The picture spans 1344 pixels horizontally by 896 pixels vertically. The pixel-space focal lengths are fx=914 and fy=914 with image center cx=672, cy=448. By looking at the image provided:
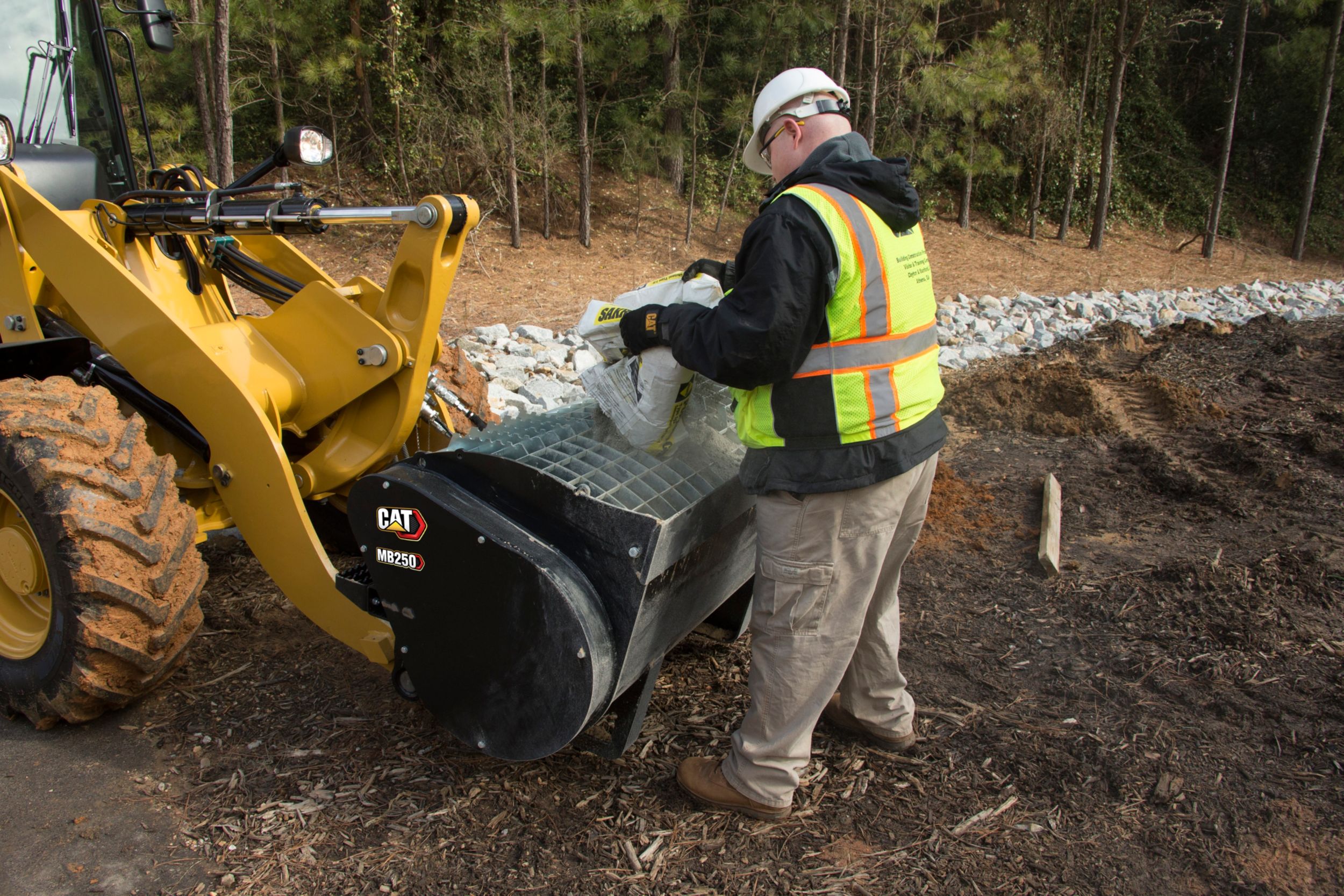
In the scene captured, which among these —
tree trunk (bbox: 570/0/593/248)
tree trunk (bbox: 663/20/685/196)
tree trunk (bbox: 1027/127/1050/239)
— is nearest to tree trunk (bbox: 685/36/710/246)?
tree trunk (bbox: 663/20/685/196)

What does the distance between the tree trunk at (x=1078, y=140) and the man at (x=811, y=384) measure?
2179 centimetres

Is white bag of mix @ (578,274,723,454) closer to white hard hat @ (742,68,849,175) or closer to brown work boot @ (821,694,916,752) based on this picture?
white hard hat @ (742,68,849,175)

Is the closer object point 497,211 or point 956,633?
point 956,633

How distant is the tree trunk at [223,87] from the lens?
885 cm

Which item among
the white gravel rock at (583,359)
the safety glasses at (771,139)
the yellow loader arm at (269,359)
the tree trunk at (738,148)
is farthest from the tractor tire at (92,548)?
the tree trunk at (738,148)

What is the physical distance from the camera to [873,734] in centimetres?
325

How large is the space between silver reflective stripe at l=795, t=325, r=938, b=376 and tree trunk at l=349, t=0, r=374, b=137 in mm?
13850

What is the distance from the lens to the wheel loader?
2564 mm

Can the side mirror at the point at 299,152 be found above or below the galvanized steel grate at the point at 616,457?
above

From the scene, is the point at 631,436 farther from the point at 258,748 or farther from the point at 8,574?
the point at 8,574

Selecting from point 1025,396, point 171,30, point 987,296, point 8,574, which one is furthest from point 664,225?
point 8,574

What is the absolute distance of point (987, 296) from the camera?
1350cm

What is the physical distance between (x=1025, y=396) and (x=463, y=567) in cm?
588

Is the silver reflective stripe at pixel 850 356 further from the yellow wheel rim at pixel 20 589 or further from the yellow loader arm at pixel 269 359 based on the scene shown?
the yellow wheel rim at pixel 20 589
